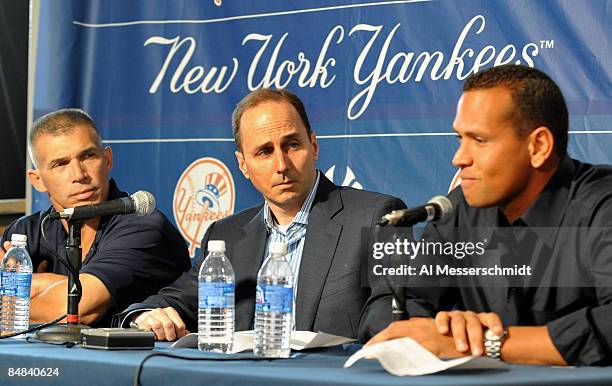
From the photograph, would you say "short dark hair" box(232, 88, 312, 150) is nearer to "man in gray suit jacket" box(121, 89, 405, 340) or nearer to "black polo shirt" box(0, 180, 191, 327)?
Answer: "man in gray suit jacket" box(121, 89, 405, 340)

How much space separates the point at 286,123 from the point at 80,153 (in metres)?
0.97

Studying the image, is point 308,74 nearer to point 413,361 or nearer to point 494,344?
point 494,344

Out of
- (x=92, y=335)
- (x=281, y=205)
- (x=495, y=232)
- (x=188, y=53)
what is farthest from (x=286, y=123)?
(x=188, y=53)

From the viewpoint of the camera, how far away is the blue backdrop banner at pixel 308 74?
3992 mm

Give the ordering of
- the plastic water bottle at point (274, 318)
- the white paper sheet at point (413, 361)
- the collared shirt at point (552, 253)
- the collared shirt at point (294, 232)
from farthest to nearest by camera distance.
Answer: the collared shirt at point (294, 232) → the collared shirt at point (552, 253) → the plastic water bottle at point (274, 318) → the white paper sheet at point (413, 361)

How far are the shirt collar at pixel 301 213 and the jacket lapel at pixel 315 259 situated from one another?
26 mm

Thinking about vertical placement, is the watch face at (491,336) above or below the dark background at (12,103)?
below

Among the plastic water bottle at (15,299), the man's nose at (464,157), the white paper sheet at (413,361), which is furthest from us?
the plastic water bottle at (15,299)

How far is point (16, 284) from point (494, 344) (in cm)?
164

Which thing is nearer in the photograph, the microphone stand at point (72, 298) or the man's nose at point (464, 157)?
the man's nose at point (464, 157)

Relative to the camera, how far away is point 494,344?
2.39m

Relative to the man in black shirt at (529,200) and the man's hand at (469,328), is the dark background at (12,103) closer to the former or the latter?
the man in black shirt at (529,200)

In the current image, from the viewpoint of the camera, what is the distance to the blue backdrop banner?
157 inches

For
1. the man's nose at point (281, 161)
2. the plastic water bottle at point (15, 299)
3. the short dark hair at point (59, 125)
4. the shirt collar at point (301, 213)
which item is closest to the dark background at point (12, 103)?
the short dark hair at point (59, 125)
